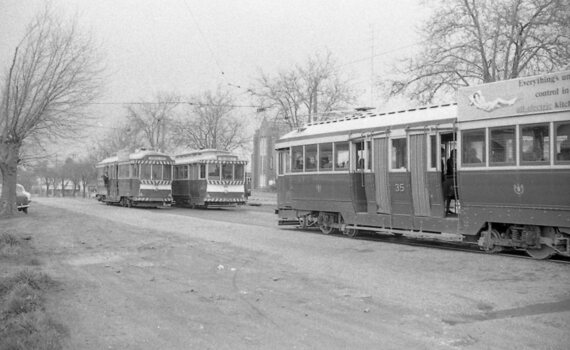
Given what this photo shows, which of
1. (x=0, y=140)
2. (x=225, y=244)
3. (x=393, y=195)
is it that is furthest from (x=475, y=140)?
(x=0, y=140)

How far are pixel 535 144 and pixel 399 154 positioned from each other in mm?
3756

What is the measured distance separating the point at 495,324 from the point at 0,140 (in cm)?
2235

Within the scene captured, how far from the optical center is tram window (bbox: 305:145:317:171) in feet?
56.4

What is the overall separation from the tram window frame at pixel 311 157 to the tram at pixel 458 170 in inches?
1.4

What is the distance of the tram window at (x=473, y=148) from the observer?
1207 cm

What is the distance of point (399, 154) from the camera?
14211 mm

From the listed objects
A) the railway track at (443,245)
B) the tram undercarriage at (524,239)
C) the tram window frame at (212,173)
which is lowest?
the railway track at (443,245)

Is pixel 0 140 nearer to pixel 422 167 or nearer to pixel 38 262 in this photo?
pixel 38 262

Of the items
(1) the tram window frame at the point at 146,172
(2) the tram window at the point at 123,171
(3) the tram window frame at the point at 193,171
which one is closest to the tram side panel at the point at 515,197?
(3) the tram window frame at the point at 193,171

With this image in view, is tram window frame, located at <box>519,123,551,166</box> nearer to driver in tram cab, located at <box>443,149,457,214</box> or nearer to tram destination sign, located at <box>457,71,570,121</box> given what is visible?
tram destination sign, located at <box>457,71,570,121</box>

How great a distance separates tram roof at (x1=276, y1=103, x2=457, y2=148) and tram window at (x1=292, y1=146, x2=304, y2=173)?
0.23 m

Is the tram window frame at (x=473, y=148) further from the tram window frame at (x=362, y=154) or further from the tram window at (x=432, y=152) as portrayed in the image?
the tram window frame at (x=362, y=154)

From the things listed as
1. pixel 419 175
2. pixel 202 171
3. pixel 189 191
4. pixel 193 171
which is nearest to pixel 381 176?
pixel 419 175

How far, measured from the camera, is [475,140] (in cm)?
1223
